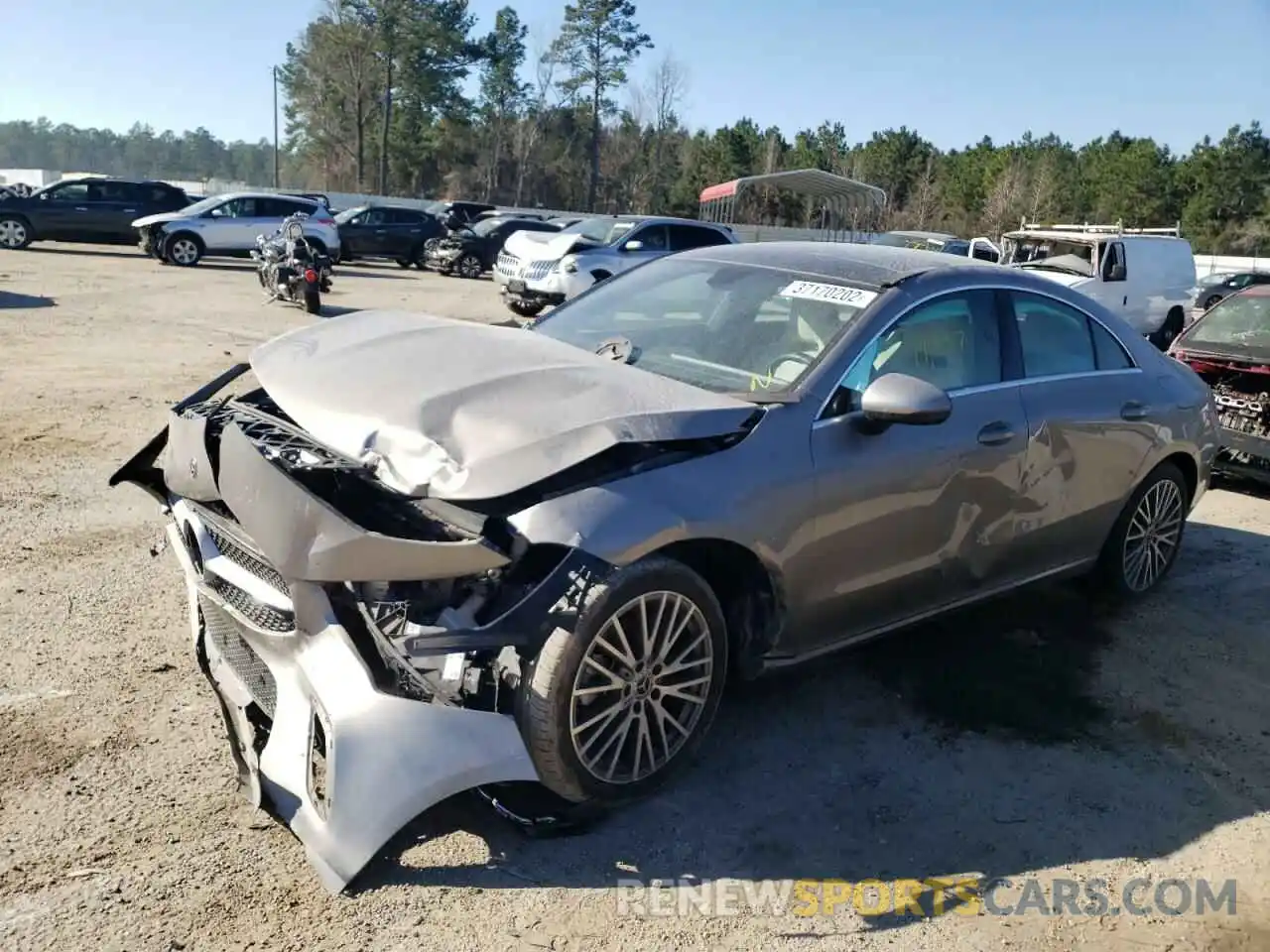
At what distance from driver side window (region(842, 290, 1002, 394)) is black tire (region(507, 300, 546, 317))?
13.4 m

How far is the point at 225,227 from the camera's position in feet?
76.7

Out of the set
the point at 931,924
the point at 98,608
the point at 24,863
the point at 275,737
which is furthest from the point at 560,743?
the point at 98,608

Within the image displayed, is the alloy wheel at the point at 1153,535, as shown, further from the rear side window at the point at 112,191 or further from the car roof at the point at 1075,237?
the rear side window at the point at 112,191

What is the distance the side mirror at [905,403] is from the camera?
12.0 ft

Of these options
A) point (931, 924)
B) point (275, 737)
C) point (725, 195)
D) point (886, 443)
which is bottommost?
point (931, 924)

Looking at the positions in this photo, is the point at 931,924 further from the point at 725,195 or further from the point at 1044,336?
the point at 725,195

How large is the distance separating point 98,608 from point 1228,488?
26.6ft

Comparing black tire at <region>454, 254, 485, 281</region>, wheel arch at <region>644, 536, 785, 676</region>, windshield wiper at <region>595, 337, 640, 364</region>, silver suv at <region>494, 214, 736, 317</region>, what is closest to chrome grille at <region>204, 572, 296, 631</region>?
wheel arch at <region>644, 536, 785, 676</region>

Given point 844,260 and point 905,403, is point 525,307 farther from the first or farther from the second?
point 905,403

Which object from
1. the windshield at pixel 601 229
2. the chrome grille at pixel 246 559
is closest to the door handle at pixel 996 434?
the chrome grille at pixel 246 559

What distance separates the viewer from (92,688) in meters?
3.87

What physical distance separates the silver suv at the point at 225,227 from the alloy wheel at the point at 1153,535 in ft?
65.5

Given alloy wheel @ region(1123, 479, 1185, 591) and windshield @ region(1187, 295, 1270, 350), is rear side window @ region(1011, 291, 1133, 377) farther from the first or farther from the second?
windshield @ region(1187, 295, 1270, 350)

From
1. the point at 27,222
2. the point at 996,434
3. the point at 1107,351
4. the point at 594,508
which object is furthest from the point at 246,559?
the point at 27,222
